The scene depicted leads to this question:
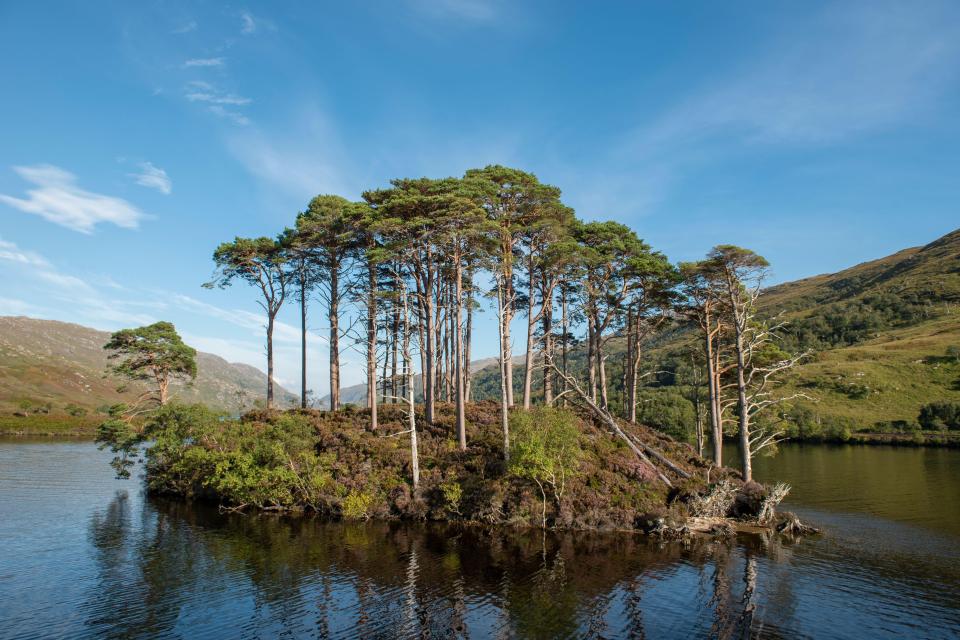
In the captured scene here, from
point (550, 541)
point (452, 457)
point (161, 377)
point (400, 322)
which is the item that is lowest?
point (550, 541)

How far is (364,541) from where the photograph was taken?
2653cm

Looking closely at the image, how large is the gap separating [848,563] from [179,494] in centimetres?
4471

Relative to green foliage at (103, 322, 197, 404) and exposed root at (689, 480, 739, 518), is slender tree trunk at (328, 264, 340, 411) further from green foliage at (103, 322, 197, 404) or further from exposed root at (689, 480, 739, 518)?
exposed root at (689, 480, 739, 518)

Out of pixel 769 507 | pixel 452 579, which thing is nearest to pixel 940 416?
pixel 769 507

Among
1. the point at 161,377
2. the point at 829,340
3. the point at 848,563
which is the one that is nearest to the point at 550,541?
the point at 848,563

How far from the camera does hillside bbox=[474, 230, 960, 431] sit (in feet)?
301

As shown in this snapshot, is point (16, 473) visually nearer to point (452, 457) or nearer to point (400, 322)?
point (400, 322)

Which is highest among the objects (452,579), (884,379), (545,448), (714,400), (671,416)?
(884,379)

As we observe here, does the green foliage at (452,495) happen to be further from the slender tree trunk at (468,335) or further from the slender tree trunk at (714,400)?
the slender tree trunk at (714,400)

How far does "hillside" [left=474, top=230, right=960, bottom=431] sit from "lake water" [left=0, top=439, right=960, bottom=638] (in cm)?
2326

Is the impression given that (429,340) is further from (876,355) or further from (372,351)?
(876,355)

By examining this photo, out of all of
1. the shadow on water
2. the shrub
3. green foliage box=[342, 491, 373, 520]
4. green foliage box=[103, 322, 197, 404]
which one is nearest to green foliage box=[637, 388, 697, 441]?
the shrub

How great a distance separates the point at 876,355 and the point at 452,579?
428 ft

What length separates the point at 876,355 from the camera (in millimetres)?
113500
